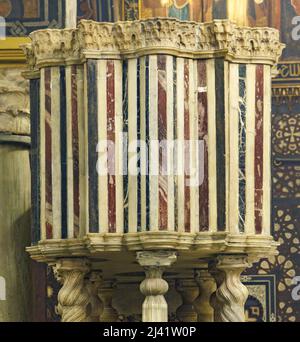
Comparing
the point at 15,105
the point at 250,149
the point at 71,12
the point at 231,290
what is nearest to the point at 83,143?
the point at 250,149

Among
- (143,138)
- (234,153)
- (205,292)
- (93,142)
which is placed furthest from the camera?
(205,292)

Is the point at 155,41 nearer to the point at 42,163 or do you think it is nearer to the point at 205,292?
the point at 42,163

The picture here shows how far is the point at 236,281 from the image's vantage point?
50.6 feet

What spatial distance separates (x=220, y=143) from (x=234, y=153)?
158 millimetres

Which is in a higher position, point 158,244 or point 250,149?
point 250,149

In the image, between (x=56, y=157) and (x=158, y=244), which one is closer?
(x=158, y=244)

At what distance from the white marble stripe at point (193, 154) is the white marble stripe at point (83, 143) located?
0.73 m

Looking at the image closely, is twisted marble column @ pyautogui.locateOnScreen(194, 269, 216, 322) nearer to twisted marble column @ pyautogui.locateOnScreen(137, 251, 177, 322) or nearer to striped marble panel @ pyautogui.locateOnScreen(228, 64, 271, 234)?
striped marble panel @ pyautogui.locateOnScreen(228, 64, 271, 234)

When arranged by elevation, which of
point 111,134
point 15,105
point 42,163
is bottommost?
point 42,163

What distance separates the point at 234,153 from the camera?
15.2m
